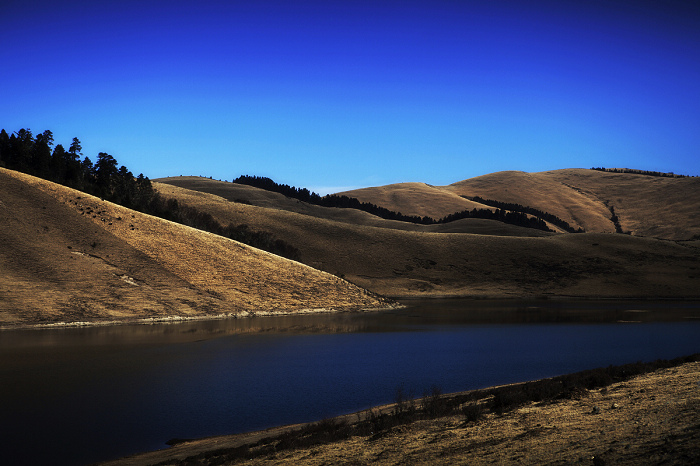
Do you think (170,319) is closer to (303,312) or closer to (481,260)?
(303,312)

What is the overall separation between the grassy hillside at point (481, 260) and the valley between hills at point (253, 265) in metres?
0.22

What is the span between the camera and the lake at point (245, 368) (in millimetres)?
17672

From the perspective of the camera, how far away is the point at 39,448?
15375mm

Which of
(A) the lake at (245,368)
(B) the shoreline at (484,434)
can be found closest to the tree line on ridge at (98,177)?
(A) the lake at (245,368)

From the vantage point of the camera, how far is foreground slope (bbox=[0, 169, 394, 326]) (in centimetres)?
4628

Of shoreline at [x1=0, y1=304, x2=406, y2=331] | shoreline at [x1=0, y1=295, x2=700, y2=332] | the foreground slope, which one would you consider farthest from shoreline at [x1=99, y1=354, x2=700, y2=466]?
the foreground slope

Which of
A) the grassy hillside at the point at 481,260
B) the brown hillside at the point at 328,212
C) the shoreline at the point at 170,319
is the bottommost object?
the shoreline at the point at 170,319

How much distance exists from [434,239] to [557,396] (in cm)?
10107

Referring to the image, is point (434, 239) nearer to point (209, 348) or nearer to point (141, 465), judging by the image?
point (209, 348)

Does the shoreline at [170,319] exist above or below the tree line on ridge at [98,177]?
below

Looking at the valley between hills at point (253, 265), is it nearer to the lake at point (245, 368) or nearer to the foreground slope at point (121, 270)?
the foreground slope at point (121, 270)

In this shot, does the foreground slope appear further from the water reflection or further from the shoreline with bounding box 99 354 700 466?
the shoreline with bounding box 99 354 700 466

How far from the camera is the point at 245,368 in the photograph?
2758 cm

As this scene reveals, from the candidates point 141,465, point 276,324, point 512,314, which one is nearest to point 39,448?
point 141,465
